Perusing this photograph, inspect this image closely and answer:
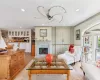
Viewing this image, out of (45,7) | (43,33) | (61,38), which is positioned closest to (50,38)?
(43,33)

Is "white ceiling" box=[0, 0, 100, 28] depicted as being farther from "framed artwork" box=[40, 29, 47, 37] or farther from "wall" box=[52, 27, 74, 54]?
"wall" box=[52, 27, 74, 54]

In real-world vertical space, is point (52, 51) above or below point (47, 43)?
below

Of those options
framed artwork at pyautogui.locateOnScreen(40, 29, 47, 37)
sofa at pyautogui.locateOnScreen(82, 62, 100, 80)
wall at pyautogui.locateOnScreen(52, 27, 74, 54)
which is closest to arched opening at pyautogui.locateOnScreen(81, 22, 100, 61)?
wall at pyautogui.locateOnScreen(52, 27, 74, 54)

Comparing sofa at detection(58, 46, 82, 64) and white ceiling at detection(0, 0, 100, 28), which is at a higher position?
white ceiling at detection(0, 0, 100, 28)

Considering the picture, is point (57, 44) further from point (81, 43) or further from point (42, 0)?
point (42, 0)

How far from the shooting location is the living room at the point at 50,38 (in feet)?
14.0

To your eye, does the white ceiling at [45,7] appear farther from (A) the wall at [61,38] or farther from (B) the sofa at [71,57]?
(A) the wall at [61,38]

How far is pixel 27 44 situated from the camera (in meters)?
12.6

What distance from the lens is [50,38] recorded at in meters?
10.6

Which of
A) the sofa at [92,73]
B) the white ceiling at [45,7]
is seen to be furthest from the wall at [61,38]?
the sofa at [92,73]

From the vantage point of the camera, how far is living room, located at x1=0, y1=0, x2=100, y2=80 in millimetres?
4266

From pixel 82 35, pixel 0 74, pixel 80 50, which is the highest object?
pixel 82 35

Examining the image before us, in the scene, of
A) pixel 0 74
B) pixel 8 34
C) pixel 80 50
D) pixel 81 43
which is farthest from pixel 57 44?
pixel 0 74

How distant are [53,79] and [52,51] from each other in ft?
21.9
